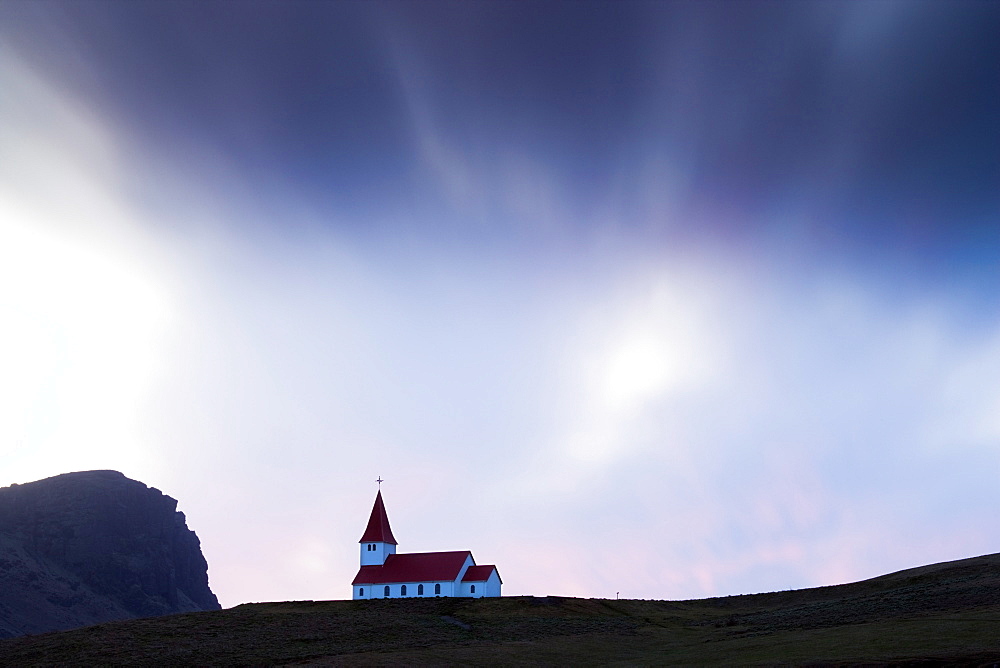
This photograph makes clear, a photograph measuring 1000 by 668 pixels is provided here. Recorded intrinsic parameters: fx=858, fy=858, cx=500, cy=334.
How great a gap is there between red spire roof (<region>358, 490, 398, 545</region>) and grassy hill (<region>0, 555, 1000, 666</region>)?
2325 centimetres

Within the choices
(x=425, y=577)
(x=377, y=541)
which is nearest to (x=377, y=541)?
(x=377, y=541)

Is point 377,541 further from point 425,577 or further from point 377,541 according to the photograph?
point 425,577

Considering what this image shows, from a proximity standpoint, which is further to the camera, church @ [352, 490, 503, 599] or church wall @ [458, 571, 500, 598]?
church wall @ [458, 571, 500, 598]

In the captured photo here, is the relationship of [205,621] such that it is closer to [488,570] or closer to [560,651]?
[560,651]

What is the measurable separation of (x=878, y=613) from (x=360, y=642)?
120 feet

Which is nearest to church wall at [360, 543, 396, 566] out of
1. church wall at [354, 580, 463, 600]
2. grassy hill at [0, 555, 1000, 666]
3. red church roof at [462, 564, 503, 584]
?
church wall at [354, 580, 463, 600]

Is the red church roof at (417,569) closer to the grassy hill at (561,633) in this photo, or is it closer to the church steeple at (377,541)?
the church steeple at (377,541)

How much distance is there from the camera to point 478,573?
10575cm

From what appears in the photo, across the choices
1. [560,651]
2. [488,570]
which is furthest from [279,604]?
[560,651]

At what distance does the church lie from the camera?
103 meters

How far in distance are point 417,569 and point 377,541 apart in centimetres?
857

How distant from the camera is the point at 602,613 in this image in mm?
85312

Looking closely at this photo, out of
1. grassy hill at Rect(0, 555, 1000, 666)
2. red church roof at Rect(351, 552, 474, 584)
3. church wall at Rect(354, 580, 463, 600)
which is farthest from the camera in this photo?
red church roof at Rect(351, 552, 474, 584)

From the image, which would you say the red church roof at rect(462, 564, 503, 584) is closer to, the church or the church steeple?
the church
